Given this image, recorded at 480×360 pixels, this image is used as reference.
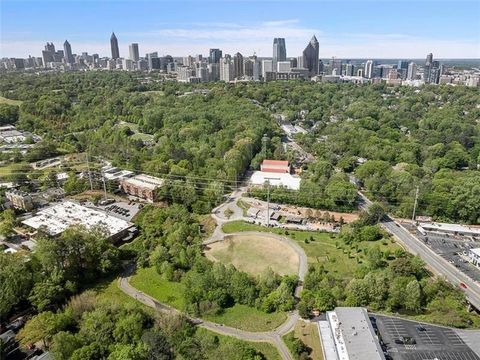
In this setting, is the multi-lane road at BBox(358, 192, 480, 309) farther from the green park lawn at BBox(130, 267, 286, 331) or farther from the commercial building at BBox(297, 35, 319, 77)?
the commercial building at BBox(297, 35, 319, 77)

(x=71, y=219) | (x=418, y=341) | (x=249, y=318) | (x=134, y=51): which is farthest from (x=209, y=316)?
(x=134, y=51)

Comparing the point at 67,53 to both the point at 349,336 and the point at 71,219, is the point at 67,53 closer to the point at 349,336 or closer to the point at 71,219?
the point at 71,219

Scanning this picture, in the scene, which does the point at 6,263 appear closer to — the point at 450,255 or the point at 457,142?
the point at 450,255

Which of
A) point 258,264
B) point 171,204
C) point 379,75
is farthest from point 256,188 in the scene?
point 379,75

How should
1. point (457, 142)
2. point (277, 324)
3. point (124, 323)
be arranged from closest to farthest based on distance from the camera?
point (124, 323) < point (277, 324) < point (457, 142)

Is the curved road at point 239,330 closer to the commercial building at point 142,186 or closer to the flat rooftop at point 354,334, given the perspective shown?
the flat rooftop at point 354,334
